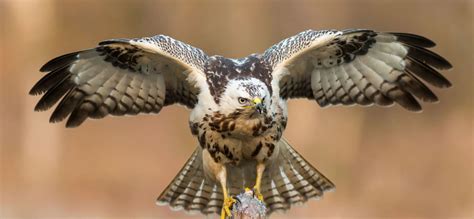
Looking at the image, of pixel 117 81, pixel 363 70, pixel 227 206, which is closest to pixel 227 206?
pixel 227 206

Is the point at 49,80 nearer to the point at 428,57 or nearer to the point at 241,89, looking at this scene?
the point at 241,89

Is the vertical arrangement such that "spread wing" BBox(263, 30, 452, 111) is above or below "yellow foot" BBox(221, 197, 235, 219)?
above

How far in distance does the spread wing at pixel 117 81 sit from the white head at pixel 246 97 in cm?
37

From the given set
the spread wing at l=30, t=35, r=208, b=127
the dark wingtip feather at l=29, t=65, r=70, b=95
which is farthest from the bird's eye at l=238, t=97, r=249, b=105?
the dark wingtip feather at l=29, t=65, r=70, b=95

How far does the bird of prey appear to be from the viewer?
690 centimetres

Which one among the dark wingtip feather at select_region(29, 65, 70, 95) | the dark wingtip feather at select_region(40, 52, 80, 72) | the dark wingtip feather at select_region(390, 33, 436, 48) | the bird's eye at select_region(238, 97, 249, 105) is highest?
the dark wingtip feather at select_region(390, 33, 436, 48)

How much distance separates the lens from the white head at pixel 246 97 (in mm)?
6598

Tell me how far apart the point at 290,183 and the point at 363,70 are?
1092 millimetres

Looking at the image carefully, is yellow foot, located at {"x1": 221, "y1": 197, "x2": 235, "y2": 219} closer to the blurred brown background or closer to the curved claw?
the curved claw

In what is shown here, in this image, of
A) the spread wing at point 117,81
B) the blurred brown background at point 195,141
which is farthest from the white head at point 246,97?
the blurred brown background at point 195,141

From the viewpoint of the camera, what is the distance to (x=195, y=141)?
1185 cm

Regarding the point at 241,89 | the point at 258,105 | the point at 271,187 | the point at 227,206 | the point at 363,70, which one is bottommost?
the point at 227,206

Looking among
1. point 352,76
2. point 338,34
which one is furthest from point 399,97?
point 338,34

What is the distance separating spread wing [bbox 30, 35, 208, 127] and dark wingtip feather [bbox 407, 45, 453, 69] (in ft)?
5.34
